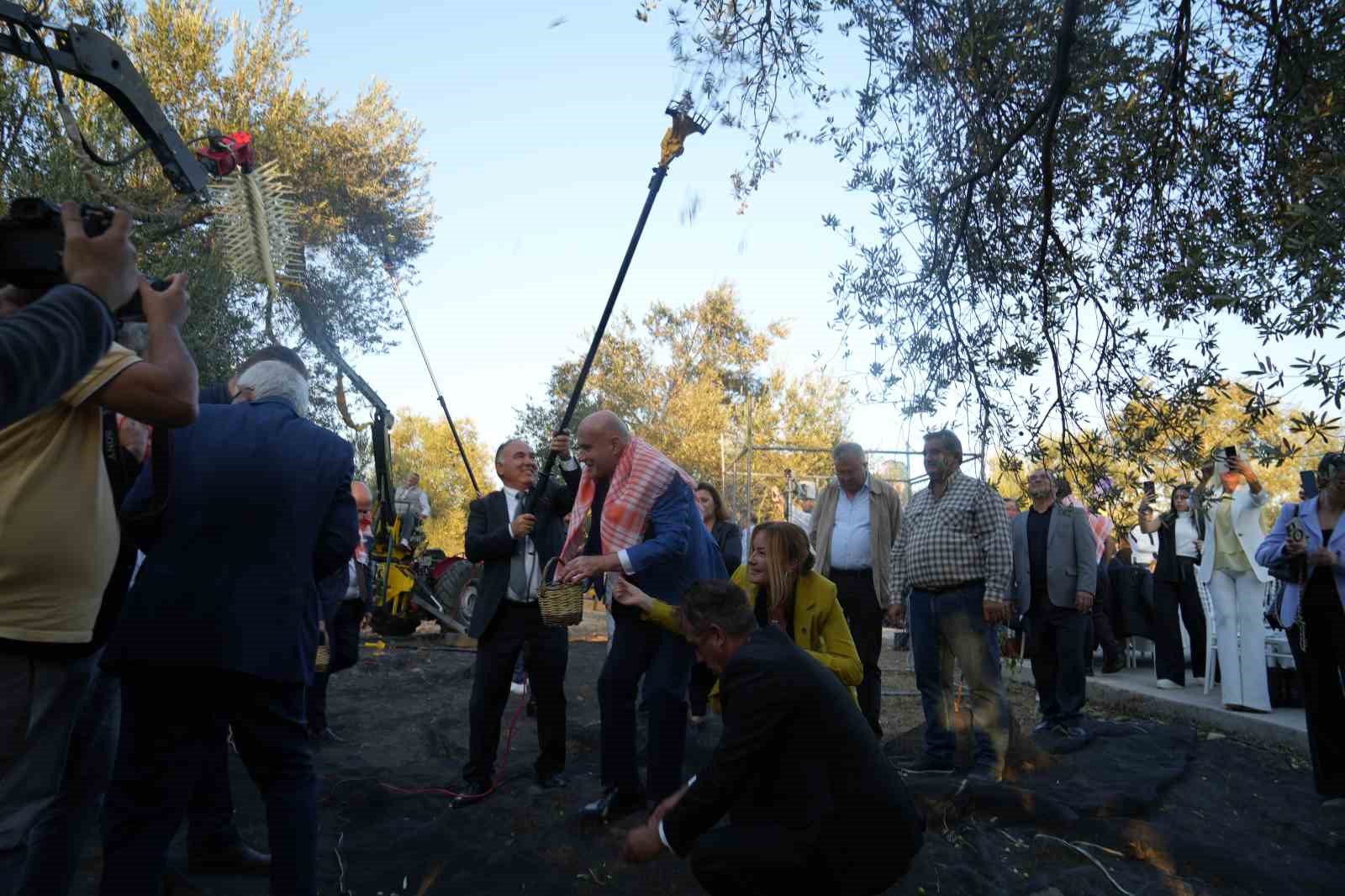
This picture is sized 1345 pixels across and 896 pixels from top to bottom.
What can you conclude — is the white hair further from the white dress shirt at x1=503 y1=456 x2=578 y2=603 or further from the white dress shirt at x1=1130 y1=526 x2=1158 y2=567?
the white dress shirt at x1=1130 y1=526 x2=1158 y2=567

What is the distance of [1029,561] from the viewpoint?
22.4 ft

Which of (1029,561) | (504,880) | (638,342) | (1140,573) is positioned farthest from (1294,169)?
(638,342)

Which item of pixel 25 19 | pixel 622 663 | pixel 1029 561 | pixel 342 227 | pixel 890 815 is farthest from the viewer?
pixel 342 227

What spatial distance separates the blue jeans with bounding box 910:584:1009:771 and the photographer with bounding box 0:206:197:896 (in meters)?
4.58

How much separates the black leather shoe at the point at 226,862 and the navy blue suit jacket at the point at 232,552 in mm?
1315

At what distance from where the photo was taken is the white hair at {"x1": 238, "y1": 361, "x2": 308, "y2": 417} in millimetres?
3168

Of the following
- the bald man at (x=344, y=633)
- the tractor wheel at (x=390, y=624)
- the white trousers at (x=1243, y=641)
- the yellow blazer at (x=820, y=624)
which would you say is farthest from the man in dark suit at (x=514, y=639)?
the tractor wheel at (x=390, y=624)

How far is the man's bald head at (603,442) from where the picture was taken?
4.73 meters

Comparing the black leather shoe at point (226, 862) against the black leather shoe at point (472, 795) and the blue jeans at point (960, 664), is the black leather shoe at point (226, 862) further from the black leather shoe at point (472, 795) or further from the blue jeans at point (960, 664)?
the blue jeans at point (960, 664)

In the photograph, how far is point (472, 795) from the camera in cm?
477

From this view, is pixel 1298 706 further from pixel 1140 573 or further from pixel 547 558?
pixel 547 558

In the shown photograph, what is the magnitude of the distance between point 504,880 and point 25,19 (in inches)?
147

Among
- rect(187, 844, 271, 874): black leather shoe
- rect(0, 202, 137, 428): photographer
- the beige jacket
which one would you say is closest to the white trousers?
the beige jacket

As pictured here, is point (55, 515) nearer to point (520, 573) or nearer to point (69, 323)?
point (69, 323)
